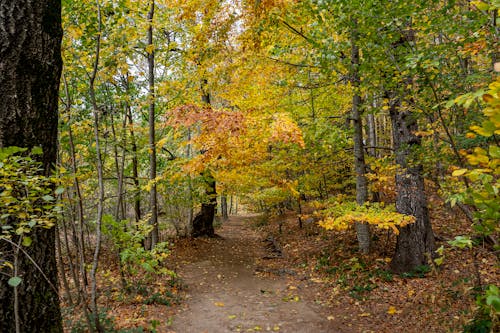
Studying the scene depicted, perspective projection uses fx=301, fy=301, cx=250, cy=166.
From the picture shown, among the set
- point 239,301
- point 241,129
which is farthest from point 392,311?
point 241,129

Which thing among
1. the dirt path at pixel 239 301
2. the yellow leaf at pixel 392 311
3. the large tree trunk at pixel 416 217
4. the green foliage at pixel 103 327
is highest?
the large tree trunk at pixel 416 217

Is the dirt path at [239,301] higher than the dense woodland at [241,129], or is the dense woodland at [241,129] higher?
the dense woodland at [241,129]

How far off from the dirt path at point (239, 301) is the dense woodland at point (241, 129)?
0.69 metres

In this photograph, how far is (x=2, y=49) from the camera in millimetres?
2801

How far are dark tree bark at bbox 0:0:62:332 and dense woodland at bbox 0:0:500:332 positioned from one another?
0.01m

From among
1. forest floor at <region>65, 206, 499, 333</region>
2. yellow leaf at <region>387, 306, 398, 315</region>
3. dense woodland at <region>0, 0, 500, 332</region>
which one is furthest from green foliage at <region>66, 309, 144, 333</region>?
yellow leaf at <region>387, 306, 398, 315</region>

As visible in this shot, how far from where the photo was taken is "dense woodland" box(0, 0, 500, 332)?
280cm

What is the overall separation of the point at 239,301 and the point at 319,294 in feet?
5.96

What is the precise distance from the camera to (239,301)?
6711 millimetres

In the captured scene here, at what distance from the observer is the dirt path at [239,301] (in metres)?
5.43

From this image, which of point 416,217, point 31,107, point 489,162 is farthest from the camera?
point 416,217

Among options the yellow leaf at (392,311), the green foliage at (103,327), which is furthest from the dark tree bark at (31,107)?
the yellow leaf at (392,311)

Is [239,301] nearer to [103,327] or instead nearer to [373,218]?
[103,327]

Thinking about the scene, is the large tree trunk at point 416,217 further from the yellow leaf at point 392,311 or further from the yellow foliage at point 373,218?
the yellow leaf at point 392,311
